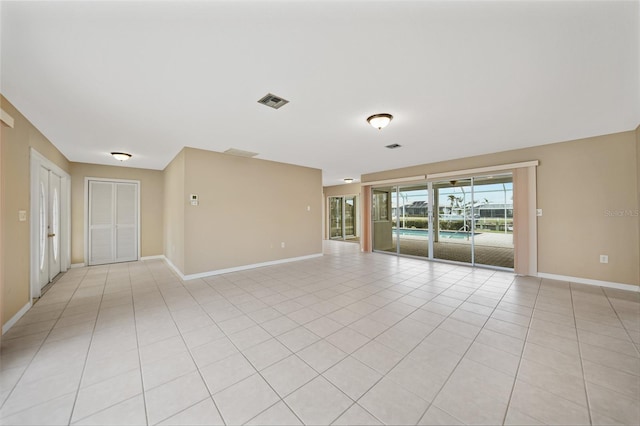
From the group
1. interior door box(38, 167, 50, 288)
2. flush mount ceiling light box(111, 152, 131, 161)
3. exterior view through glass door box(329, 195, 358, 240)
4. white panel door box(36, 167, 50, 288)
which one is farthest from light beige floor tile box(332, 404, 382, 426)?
exterior view through glass door box(329, 195, 358, 240)

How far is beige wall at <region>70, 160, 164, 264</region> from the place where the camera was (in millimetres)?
5719

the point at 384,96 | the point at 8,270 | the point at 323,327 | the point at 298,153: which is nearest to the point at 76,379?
the point at 8,270

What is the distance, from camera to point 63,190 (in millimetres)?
5273

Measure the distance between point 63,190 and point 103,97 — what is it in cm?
436

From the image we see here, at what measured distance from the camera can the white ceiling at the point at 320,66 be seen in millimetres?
1573

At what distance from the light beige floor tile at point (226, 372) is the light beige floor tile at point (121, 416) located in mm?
410

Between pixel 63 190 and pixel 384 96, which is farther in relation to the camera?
pixel 63 190

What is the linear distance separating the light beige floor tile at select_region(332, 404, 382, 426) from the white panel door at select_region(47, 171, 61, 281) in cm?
609

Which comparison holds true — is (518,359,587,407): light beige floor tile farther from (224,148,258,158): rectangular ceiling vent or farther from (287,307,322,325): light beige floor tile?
(224,148,258,158): rectangular ceiling vent

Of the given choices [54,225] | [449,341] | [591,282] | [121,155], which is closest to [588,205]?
[591,282]

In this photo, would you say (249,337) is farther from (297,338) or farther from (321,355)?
(321,355)

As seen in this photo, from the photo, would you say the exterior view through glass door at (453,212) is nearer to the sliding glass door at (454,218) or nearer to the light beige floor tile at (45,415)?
the sliding glass door at (454,218)

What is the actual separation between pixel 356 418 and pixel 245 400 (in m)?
0.77

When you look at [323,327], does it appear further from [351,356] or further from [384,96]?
[384,96]
